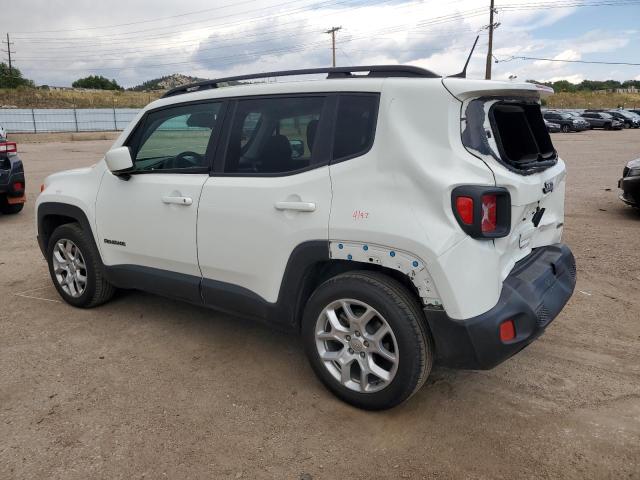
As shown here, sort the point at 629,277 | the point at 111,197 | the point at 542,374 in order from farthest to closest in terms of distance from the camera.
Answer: the point at 629,277
the point at 111,197
the point at 542,374

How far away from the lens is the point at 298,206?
3.04m

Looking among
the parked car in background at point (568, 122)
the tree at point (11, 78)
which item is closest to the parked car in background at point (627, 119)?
the parked car in background at point (568, 122)

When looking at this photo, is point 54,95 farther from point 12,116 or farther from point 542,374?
point 542,374

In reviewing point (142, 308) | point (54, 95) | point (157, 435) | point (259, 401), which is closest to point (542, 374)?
point (259, 401)

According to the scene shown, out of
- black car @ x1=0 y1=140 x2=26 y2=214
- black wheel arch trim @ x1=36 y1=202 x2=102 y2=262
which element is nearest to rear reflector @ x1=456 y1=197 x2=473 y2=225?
black wheel arch trim @ x1=36 y1=202 x2=102 y2=262

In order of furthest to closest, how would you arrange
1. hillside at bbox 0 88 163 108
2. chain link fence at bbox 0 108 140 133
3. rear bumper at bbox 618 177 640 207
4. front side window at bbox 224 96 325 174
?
hillside at bbox 0 88 163 108
chain link fence at bbox 0 108 140 133
rear bumper at bbox 618 177 640 207
front side window at bbox 224 96 325 174

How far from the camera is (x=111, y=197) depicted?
4148mm

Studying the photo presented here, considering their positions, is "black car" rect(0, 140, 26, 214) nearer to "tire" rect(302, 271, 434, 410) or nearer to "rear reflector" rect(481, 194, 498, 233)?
"tire" rect(302, 271, 434, 410)

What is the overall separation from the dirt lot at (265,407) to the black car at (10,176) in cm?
425

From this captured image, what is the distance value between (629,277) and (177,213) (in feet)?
14.2

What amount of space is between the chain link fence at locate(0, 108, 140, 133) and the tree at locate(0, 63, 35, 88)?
131ft

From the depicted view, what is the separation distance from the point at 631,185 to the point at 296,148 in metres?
6.82

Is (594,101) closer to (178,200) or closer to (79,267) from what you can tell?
(79,267)

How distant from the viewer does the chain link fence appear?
126ft
